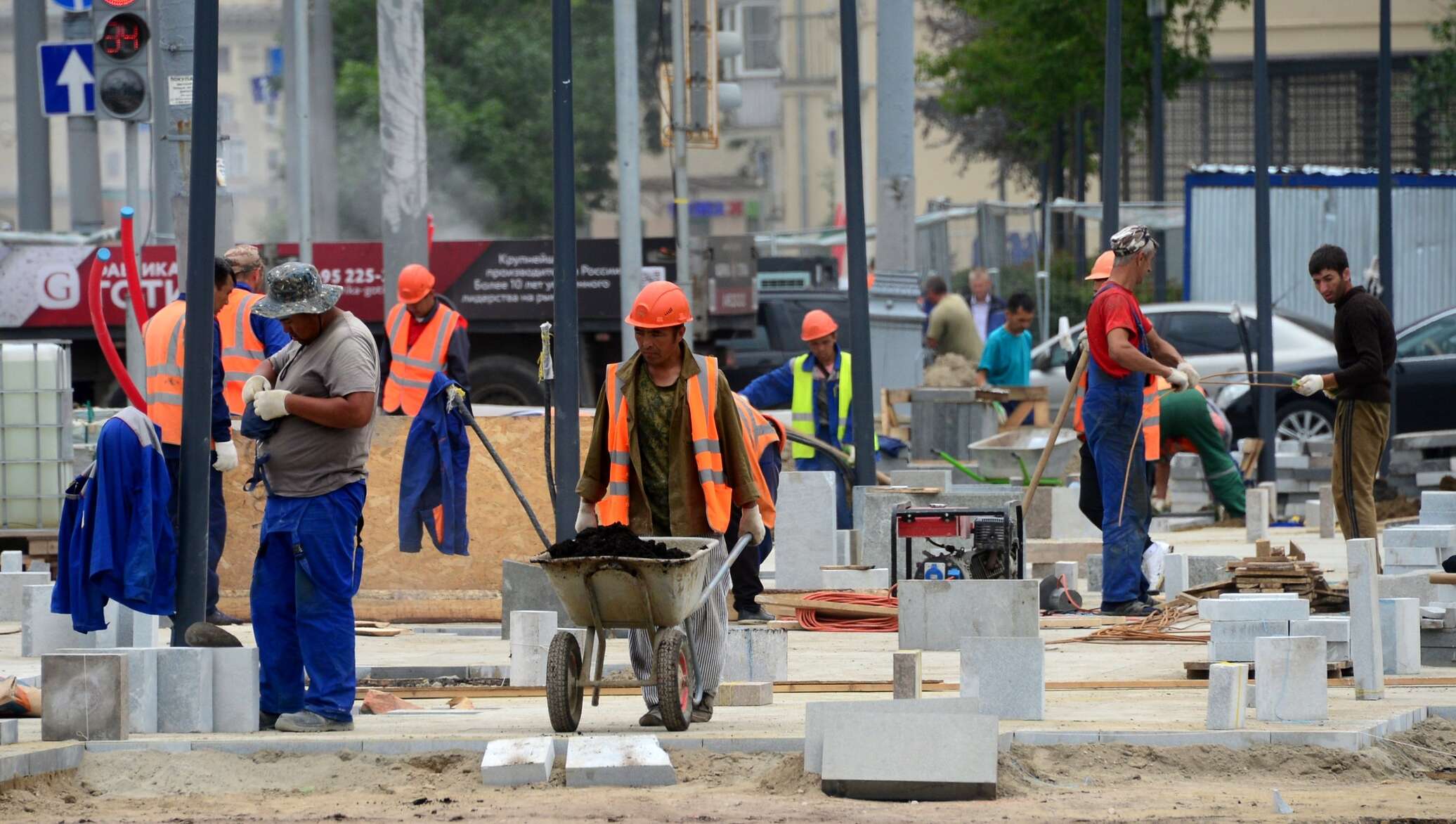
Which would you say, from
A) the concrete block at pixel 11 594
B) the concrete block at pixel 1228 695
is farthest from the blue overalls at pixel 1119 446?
the concrete block at pixel 11 594

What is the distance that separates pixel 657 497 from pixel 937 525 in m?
3.39

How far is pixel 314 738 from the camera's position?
26.3 feet

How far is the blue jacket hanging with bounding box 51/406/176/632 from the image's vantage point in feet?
28.1

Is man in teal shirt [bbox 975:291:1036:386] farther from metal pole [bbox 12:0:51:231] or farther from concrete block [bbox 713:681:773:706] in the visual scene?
metal pole [bbox 12:0:51:231]

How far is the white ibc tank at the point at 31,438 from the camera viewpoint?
49.4 feet

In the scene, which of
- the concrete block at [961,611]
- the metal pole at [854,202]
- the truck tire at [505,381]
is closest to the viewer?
the concrete block at [961,611]

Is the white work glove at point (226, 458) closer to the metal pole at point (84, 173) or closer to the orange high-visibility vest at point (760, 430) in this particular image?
the orange high-visibility vest at point (760, 430)

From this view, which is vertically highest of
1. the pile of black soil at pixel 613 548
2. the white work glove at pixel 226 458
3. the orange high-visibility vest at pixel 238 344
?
the orange high-visibility vest at pixel 238 344

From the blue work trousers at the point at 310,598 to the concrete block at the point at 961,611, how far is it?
3.42 m

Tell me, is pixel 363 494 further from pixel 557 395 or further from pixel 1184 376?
pixel 1184 376

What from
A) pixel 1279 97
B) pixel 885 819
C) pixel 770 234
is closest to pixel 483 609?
pixel 885 819

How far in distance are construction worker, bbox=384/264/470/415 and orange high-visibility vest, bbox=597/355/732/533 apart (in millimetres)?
6040

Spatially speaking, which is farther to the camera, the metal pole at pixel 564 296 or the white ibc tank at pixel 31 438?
the white ibc tank at pixel 31 438

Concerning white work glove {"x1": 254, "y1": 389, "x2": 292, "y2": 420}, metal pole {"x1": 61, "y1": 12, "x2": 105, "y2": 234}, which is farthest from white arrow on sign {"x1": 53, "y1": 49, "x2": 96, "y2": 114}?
white work glove {"x1": 254, "y1": 389, "x2": 292, "y2": 420}
